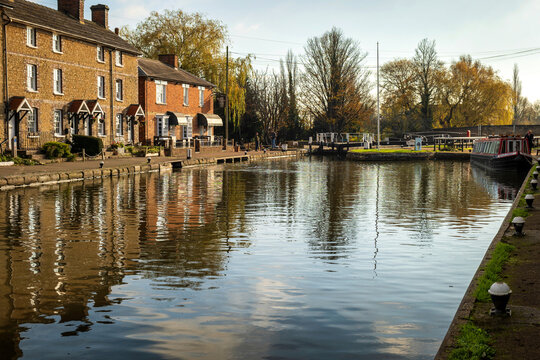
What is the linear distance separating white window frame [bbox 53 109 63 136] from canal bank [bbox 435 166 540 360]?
3340 centimetres

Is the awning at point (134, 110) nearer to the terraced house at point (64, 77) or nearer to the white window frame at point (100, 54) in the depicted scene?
the terraced house at point (64, 77)

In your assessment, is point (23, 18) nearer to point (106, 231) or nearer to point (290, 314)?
point (106, 231)

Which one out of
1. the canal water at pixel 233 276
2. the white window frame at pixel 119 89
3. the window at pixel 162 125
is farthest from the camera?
the window at pixel 162 125

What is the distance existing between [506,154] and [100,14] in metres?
30.6

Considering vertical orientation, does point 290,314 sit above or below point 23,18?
below

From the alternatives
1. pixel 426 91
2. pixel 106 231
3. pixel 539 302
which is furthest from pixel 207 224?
pixel 426 91

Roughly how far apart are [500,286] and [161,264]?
5353mm

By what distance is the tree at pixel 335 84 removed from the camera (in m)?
70.1

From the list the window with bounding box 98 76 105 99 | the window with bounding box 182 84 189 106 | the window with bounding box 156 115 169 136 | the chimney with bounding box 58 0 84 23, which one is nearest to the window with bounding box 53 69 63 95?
the window with bounding box 98 76 105 99

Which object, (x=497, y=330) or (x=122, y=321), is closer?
(x=497, y=330)

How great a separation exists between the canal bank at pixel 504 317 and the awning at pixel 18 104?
2968 centimetres

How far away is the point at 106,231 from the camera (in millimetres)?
12844

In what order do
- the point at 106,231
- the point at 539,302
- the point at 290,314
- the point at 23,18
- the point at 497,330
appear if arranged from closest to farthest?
the point at 497,330 → the point at 539,302 → the point at 290,314 → the point at 106,231 → the point at 23,18

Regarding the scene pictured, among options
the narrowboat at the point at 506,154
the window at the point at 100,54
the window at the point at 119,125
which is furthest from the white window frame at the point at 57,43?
the narrowboat at the point at 506,154
